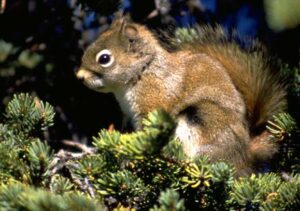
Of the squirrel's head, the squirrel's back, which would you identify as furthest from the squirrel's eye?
the squirrel's back

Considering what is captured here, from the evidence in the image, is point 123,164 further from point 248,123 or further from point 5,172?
point 248,123

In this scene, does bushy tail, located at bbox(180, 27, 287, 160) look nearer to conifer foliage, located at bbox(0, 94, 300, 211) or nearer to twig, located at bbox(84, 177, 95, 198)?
conifer foliage, located at bbox(0, 94, 300, 211)

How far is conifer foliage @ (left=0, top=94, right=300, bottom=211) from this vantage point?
5.24ft

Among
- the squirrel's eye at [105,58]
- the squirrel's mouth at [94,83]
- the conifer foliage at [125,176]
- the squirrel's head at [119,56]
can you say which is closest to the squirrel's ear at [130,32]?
the squirrel's head at [119,56]

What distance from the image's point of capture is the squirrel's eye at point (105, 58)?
292cm

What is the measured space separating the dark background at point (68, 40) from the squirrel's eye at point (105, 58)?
0.26 m

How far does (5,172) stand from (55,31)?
1561 mm

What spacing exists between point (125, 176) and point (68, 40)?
1.57m

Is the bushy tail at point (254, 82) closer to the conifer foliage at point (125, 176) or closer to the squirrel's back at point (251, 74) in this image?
the squirrel's back at point (251, 74)

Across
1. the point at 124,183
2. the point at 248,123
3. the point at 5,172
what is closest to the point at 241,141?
the point at 248,123

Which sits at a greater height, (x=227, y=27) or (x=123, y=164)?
(x=227, y=27)

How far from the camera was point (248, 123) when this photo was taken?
274 cm

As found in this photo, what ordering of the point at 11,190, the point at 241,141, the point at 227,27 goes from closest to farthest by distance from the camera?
the point at 11,190 < the point at 241,141 < the point at 227,27

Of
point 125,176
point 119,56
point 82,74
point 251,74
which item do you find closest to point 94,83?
point 82,74
